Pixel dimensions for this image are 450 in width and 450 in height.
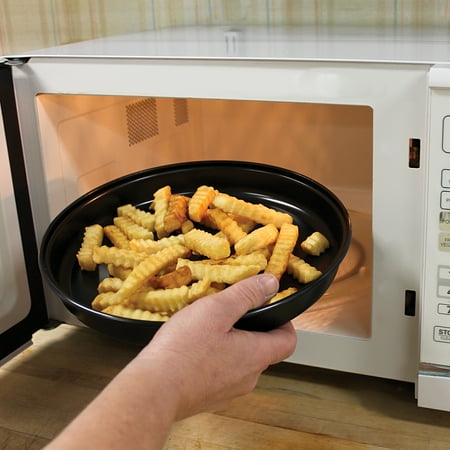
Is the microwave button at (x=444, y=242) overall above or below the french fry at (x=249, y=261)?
above

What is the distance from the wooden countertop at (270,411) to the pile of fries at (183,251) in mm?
198

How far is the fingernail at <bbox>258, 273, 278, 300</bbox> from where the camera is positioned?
648mm

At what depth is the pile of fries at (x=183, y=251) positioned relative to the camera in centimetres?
71

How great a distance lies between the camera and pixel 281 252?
77cm

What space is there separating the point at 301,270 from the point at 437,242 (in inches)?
5.9

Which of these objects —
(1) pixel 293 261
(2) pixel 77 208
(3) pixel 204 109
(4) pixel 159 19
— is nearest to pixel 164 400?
(1) pixel 293 261

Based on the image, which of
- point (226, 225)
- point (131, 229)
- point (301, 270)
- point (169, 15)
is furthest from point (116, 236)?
point (169, 15)

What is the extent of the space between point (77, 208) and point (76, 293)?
14 cm

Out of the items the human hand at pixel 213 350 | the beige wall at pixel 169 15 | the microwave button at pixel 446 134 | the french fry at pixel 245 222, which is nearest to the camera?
the human hand at pixel 213 350

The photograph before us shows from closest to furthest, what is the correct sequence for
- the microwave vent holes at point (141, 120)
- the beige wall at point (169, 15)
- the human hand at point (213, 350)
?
the human hand at point (213, 350) → the microwave vent holes at point (141, 120) → the beige wall at point (169, 15)

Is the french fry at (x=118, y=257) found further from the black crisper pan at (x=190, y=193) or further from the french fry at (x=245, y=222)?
the french fry at (x=245, y=222)

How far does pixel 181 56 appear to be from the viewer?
803mm

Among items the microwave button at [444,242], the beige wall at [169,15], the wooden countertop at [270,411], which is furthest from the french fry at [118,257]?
the beige wall at [169,15]

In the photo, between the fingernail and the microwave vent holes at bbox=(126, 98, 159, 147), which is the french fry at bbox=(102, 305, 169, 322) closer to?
the fingernail
